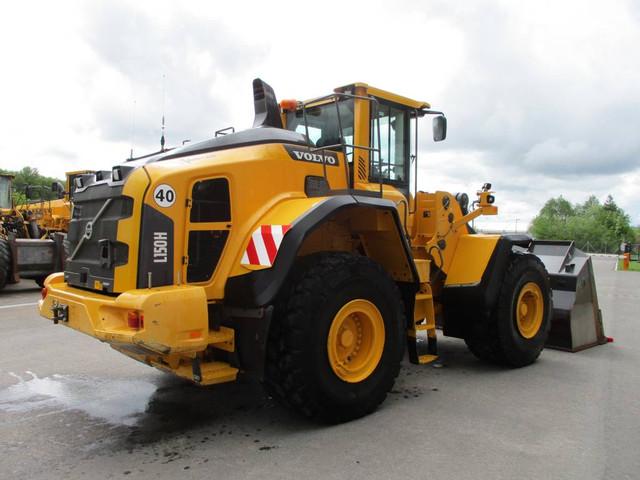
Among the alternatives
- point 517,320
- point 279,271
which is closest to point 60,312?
point 279,271

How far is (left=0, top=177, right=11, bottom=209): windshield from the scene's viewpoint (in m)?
15.1

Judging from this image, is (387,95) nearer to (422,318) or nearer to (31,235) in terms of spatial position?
(422,318)

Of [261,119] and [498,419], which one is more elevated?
[261,119]

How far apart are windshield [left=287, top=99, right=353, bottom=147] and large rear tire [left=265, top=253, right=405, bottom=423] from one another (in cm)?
149

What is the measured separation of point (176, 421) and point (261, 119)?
8.86 feet

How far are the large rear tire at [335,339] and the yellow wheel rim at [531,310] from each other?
7.37ft

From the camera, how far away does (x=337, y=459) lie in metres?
3.38

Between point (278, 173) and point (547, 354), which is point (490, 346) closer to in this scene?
point (547, 354)

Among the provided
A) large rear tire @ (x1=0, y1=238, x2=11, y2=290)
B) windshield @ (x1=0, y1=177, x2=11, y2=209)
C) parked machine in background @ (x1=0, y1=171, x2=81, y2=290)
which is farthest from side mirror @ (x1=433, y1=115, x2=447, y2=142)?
windshield @ (x1=0, y1=177, x2=11, y2=209)

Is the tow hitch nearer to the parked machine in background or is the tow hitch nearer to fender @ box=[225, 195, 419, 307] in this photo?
fender @ box=[225, 195, 419, 307]

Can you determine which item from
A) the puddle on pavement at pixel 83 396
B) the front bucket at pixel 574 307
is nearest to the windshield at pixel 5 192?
the puddle on pavement at pixel 83 396

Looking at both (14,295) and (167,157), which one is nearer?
(167,157)

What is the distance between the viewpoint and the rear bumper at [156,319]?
3.29 meters

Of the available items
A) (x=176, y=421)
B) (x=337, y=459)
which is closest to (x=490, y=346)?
(x=337, y=459)
